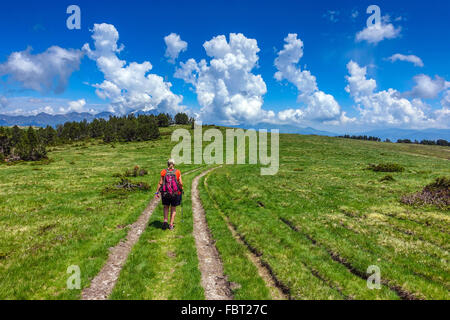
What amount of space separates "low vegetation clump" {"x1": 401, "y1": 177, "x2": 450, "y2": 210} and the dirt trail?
1817 cm

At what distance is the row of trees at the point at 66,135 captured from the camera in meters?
66.1

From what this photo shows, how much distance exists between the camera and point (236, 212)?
60.5ft

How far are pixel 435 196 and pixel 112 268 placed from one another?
25496 mm

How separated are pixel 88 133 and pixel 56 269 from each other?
7196 inches

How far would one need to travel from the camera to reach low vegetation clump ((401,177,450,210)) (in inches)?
727

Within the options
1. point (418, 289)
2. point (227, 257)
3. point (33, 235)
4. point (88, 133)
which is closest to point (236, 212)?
point (227, 257)

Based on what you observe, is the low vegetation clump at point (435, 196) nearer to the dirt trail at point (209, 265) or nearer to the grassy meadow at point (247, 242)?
the grassy meadow at point (247, 242)

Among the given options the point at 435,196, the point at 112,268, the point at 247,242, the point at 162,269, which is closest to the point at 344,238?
the point at 247,242

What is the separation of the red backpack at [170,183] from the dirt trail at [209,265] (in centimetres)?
316

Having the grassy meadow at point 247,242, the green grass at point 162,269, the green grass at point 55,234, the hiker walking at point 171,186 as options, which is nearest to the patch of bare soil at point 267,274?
the grassy meadow at point 247,242

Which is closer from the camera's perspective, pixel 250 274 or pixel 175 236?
pixel 250 274

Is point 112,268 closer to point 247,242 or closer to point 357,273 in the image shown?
point 247,242

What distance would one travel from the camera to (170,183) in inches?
536
